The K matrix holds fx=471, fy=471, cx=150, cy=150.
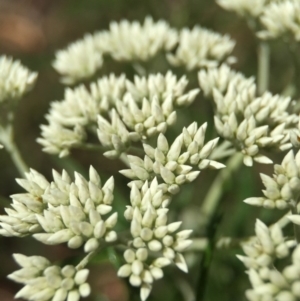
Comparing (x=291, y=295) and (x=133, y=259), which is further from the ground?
(x=133, y=259)

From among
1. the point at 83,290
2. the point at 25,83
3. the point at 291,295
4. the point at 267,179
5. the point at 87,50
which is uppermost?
the point at 87,50

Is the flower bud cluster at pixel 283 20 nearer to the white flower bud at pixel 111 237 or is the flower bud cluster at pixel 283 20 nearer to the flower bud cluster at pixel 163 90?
the flower bud cluster at pixel 163 90

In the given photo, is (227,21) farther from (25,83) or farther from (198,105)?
(25,83)

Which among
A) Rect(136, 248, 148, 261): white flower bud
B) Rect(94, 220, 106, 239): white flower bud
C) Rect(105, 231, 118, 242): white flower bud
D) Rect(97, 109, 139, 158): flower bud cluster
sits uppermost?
Rect(97, 109, 139, 158): flower bud cluster

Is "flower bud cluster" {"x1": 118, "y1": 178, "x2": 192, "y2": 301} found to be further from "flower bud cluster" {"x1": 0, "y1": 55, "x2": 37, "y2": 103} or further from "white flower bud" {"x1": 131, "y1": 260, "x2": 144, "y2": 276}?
"flower bud cluster" {"x1": 0, "y1": 55, "x2": 37, "y2": 103}

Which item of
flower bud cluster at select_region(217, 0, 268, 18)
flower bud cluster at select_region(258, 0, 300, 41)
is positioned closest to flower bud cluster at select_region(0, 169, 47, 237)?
flower bud cluster at select_region(258, 0, 300, 41)

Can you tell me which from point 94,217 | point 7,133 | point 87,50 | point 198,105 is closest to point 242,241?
point 94,217

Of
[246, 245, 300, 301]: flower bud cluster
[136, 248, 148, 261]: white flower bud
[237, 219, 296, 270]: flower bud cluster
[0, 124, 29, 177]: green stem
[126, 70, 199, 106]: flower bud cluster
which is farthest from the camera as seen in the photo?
[0, 124, 29, 177]: green stem

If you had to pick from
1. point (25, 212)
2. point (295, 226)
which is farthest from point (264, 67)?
point (25, 212)
